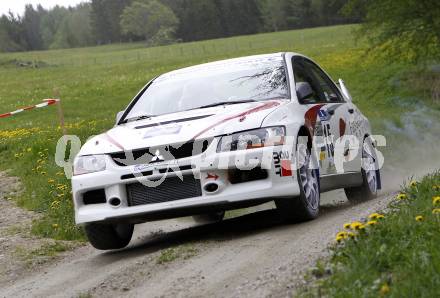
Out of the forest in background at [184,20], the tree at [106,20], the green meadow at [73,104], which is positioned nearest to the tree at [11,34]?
the forest in background at [184,20]

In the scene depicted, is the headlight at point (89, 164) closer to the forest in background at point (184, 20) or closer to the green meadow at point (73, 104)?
the green meadow at point (73, 104)

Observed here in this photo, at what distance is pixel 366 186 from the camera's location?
923cm

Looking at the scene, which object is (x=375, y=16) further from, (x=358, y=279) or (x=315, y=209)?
(x=358, y=279)

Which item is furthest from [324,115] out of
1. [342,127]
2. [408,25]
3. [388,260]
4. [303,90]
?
[408,25]

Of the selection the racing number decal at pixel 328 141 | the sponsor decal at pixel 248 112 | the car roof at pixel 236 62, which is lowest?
the racing number decal at pixel 328 141

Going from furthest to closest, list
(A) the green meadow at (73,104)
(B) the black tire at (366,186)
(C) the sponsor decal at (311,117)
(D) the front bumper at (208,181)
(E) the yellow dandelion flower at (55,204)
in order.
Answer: (A) the green meadow at (73,104) < (E) the yellow dandelion flower at (55,204) < (B) the black tire at (366,186) < (C) the sponsor decal at (311,117) < (D) the front bumper at (208,181)

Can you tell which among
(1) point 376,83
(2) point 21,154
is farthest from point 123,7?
(2) point 21,154

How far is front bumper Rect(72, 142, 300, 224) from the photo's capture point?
6672mm

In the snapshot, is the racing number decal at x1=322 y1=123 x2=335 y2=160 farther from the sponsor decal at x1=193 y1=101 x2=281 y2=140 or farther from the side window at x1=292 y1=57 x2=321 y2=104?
the sponsor decal at x1=193 y1=101 x2=281 y2=140

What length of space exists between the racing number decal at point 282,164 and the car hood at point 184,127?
325 millimetres

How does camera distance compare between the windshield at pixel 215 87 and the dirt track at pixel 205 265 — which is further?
the windshield at pixel 215 87

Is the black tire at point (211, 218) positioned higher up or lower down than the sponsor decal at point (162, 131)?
lower down

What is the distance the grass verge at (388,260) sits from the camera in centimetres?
387

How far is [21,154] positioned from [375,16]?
14.7 meters
